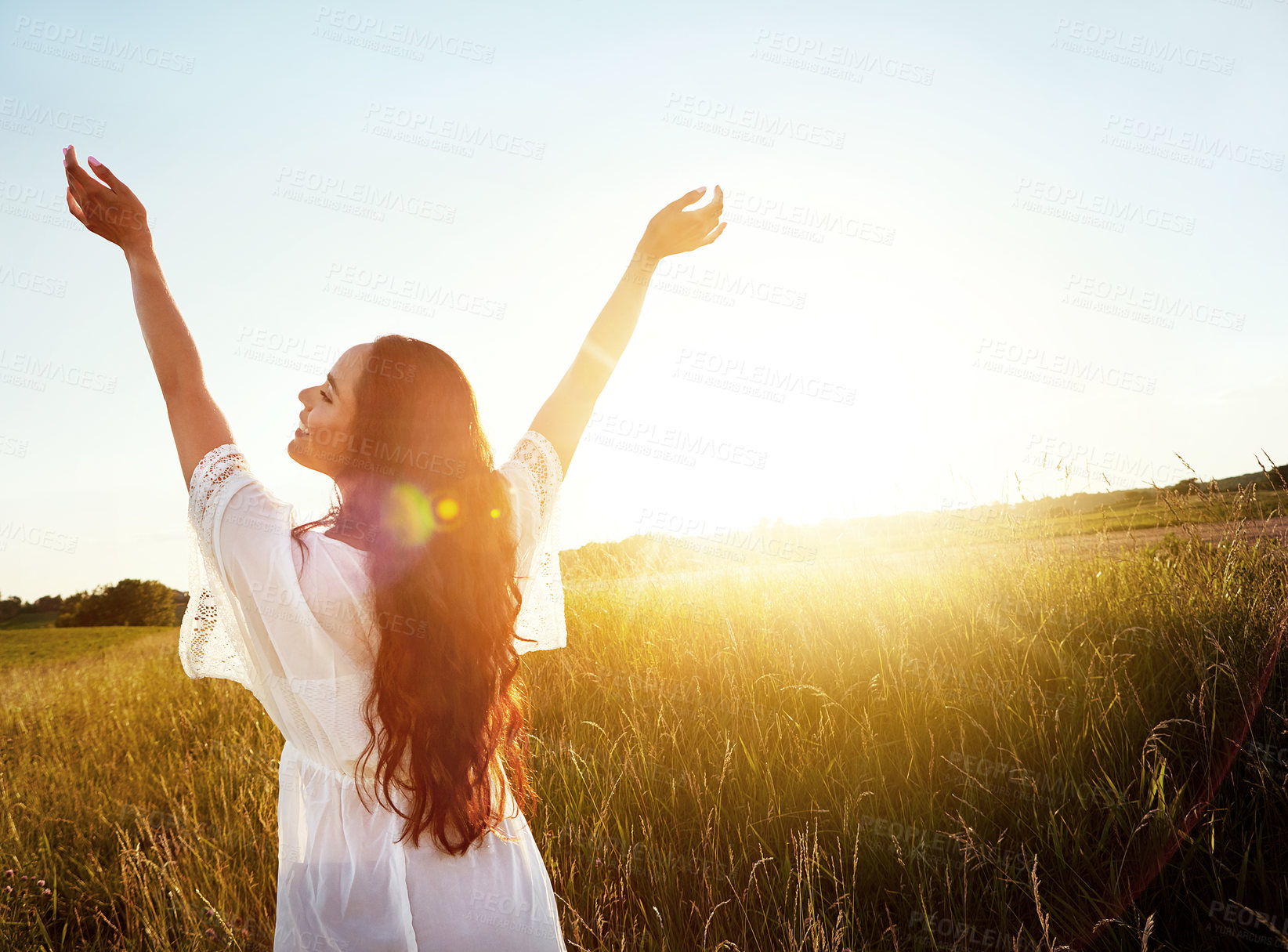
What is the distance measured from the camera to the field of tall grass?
2.16 metres

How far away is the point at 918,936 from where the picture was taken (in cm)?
211

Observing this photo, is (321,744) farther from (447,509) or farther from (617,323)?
(617,323)

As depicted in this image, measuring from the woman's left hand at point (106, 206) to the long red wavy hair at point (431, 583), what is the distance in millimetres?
592

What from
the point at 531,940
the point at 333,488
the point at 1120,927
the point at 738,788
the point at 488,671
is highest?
the point at 333,488

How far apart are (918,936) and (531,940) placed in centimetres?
141

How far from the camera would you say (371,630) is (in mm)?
1361

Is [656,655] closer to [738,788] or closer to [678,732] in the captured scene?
[678,732]

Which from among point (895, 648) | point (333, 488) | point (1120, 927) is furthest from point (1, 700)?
point (1120, 927)

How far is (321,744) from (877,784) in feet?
7.18

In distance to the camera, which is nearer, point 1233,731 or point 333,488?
point 333,488
